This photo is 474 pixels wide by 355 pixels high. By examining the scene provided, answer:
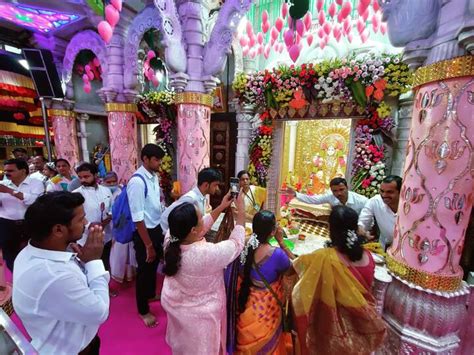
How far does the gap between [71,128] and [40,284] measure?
6.89 metres

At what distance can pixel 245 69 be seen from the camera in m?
6.70

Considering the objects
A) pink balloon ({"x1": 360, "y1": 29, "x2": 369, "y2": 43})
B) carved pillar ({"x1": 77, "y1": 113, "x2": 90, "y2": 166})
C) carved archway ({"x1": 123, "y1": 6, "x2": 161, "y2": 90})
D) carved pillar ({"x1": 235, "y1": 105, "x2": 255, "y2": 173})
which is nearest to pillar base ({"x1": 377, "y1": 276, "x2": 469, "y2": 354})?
carved pillar ({"x1": 235, "y1": 105, "x2": 255, "y2": 173})

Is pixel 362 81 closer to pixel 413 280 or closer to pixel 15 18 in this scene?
pixel 413 280

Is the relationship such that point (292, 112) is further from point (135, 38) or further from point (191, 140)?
point (135, 38)

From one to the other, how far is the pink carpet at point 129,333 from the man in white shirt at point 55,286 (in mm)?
1380

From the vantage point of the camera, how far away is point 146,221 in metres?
2.68

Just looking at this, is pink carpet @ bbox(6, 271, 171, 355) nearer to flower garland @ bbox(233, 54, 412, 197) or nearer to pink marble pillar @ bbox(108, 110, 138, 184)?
pink marble pillar @ bbox(108, 110, 138, 184)

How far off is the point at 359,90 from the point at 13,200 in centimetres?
583

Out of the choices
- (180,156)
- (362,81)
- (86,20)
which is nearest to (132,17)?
(86,20)

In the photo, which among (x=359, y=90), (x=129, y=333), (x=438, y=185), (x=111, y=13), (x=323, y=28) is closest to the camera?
(x=438, y=185)

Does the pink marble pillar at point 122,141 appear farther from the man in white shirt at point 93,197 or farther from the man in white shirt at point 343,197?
the man in white shirt at point 343,197

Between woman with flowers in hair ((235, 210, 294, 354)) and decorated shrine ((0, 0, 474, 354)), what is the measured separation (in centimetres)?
21

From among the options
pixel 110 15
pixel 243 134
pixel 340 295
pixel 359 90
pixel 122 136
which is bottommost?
pixel 340 295

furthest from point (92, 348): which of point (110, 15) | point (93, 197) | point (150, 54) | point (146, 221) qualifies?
point (150, 54)
